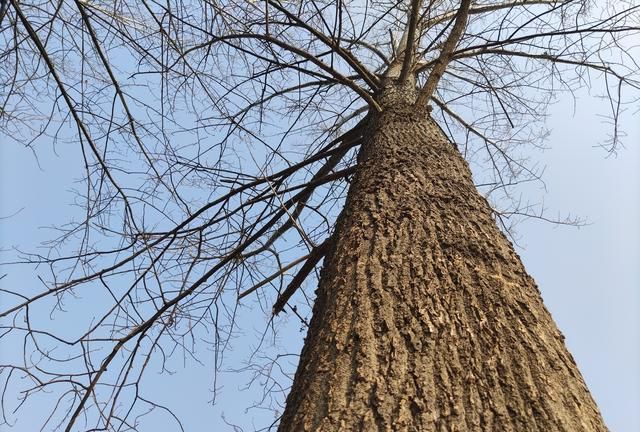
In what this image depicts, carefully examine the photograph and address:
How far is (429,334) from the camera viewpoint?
1237 mm

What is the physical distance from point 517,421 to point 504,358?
170mm

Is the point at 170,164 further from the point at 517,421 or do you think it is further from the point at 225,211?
the point at 517,421

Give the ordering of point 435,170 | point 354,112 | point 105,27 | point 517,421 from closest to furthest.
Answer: point 517,421 → point 435,170 → point 105,27 → point 354,112

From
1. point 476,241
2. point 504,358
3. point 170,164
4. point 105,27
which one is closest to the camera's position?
point 504,358

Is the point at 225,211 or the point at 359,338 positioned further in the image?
the point at 225,211

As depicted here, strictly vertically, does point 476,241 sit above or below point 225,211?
below

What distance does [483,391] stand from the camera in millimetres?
1088

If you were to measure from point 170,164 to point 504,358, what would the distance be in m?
2.04

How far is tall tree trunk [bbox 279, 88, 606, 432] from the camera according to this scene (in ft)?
3.48

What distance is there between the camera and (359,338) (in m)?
1.27

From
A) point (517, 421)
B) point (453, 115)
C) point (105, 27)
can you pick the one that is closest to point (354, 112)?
point (453, 115)

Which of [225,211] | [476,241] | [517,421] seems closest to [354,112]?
[225,211]

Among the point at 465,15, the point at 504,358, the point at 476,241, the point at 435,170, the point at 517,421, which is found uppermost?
the point at 465,15

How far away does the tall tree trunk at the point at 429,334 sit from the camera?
3.48 ft
